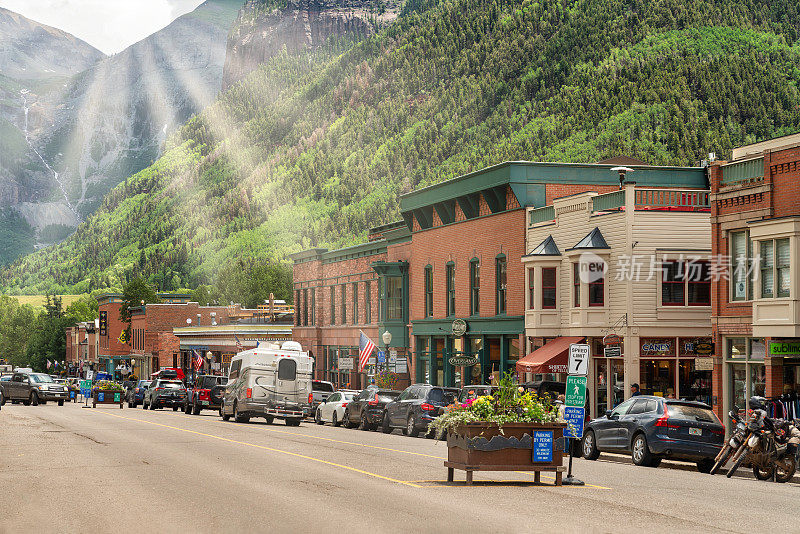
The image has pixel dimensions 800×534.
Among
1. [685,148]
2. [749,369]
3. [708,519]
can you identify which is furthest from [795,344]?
[685,148]

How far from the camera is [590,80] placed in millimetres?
195125

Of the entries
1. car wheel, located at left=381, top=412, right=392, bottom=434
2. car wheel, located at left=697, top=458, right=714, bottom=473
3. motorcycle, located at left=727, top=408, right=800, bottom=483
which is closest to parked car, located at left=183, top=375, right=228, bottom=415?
car wheel, located at left=381, top=412, right=392, bottom=434

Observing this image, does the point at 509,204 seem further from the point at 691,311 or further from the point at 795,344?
the point at 795,344

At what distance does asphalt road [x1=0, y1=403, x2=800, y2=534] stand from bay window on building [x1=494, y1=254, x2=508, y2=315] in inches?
791

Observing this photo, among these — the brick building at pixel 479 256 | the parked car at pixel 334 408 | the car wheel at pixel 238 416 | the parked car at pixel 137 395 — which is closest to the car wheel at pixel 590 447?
the brick building at pixel 479 256

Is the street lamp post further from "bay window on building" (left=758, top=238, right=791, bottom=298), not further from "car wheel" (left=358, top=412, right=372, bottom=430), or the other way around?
"bay window on building" (left=758, top=238, right=791, bottom=298)

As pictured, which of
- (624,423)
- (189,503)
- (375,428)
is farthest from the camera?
(375,428)

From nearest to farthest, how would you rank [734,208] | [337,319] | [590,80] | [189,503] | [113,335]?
[189,503], [734,208], [337,319], [113,335], [590,80]

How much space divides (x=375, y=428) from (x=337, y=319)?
2875cm

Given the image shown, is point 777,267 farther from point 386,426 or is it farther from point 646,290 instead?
point 386,426

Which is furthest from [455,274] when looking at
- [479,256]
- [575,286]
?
[575,286]

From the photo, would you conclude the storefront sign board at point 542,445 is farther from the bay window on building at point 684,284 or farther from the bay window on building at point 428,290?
the bay window on building at point 428,290

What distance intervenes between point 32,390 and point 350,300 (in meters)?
19.4

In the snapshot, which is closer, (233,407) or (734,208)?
(734,208)
